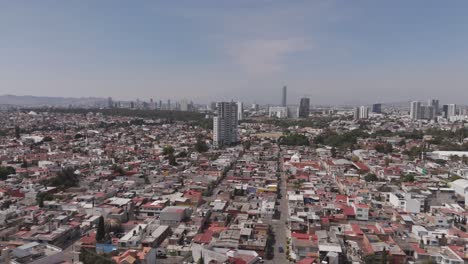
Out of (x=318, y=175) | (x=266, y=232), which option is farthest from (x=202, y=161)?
(x=266, y=232)

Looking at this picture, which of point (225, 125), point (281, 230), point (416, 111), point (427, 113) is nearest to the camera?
point (281, 230)

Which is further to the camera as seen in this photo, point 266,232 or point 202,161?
point 202,161

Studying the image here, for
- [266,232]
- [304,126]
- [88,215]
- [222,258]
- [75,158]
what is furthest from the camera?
[304,126]

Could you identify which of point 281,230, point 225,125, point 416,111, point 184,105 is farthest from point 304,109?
point 281,230

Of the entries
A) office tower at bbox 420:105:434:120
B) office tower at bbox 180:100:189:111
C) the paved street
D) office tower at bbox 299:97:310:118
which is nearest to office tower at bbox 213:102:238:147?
the paved street

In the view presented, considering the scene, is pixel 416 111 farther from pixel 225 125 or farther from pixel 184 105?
pixel 184 105

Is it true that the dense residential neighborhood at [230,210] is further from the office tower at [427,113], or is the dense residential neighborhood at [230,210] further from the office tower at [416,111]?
the office tower at [427,113]

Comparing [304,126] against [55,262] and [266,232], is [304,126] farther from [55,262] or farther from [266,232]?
[55,262]

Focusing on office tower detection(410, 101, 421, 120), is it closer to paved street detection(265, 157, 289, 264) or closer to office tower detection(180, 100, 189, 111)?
office tower detection(180, 100, 189, 111)

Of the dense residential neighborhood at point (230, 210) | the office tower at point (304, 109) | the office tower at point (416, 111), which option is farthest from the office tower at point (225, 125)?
the office tower at point (416, 111)
